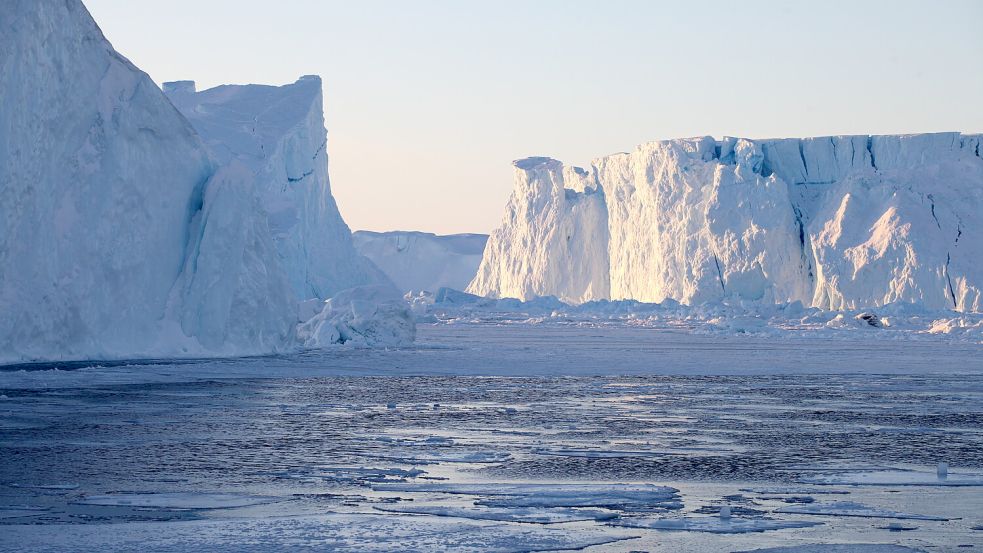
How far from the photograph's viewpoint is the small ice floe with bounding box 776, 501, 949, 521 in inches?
238

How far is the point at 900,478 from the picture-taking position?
7.30m

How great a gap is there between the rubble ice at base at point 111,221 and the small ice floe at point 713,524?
12.4 meters

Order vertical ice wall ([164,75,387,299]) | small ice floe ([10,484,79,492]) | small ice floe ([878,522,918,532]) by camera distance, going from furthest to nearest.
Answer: vertical ice wall ([164,75,387,299]) → small ice floe ([10,484,79,492]) → small ice floe ([878,522,918,532])

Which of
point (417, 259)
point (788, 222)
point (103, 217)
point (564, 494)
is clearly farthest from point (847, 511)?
point (417, 259)

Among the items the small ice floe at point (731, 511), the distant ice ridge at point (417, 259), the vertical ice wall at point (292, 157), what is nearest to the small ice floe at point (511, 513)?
the small ice floe at point (731, 511)

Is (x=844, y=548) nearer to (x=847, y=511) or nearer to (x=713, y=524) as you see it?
(x=713, y=524)

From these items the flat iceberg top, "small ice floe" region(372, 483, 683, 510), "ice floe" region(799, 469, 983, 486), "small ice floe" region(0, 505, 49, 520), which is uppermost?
the flat iceberg top

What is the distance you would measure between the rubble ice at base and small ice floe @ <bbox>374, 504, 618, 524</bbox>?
37.6ft

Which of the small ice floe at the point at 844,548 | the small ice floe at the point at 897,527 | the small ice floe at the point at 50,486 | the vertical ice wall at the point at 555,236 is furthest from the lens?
the vertical ice wall at the point at 555,236

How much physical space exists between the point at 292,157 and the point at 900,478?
32454mm

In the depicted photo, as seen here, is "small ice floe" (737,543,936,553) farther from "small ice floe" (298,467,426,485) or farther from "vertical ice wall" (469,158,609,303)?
"vertical ice wall" (469,158,609,303)

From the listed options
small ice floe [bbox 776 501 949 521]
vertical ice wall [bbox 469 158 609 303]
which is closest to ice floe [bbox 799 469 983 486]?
small ice floe [bbox 776 501 949 521]

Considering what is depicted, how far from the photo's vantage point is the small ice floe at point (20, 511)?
5.88 m

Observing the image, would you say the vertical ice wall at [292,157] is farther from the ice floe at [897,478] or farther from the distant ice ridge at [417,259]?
the distant ice ridge at [417,259]
